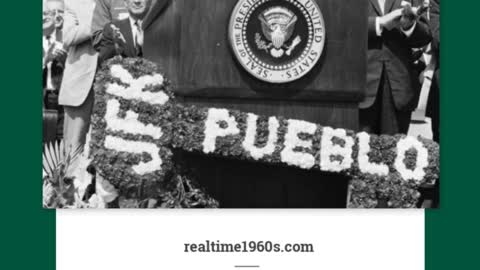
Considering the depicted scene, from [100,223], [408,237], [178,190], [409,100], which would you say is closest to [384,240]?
[408,237]

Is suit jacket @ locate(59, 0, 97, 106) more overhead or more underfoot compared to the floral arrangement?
more overhead

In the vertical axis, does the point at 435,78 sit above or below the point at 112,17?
below

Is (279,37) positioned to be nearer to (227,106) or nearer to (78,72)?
(227,106)

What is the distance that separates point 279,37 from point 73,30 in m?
1.67

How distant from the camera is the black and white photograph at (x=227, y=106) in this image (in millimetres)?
7961

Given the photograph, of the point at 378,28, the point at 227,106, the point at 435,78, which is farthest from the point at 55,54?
the point at 435,78

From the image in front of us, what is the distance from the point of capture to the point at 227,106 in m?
8.03

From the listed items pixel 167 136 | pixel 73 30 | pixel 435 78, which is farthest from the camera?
pixel 435 78

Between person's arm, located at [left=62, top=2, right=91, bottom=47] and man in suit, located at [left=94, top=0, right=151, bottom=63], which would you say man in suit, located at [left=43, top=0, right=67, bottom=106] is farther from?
man in suit, located at [left=94, top=0, right=151, bottom=63]

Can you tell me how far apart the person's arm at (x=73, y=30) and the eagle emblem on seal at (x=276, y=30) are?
1397 millimetres

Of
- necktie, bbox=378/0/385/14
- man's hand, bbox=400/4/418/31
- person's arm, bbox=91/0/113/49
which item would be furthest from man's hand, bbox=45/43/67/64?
man's hand, bbox=400/4/418/31

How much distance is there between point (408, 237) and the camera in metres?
8.25

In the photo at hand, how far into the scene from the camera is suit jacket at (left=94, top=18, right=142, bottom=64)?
8094 millimetres

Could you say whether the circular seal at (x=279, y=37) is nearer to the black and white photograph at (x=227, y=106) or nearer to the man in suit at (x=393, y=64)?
the black and white photograph at (x=227, y=106)
